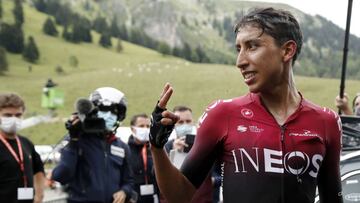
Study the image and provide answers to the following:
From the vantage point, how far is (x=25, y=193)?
6.11 metres

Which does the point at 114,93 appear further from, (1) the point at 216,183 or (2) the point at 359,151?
(1) the point at 216,183

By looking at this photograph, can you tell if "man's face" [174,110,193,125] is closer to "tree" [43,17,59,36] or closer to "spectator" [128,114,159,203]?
"spectator" [128,114,159,203]

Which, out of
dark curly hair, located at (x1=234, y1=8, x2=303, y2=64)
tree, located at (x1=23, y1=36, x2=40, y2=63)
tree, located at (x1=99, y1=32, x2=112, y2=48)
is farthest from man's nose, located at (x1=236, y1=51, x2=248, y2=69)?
tree, located at (x1=99, y1=32, x2=112, y2=48)

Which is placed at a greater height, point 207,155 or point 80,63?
point 207,155

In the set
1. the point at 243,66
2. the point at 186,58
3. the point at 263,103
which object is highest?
the point at 243,66

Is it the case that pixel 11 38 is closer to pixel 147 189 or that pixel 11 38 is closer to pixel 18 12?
pixel 18 12

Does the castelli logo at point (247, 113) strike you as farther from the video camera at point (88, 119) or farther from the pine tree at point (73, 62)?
the pine tree at point (73, 62)

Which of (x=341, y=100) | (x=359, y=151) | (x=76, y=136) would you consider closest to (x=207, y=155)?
(x=359, y=151)

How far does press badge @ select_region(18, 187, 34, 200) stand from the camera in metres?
6.07

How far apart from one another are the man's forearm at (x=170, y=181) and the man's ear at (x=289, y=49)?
0.61 meters

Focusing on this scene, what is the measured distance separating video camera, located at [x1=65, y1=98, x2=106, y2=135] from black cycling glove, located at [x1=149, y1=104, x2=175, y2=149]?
331cm

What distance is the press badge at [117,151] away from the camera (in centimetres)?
565

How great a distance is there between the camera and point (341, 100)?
20.0 feet

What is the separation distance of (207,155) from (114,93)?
360 centimetres
